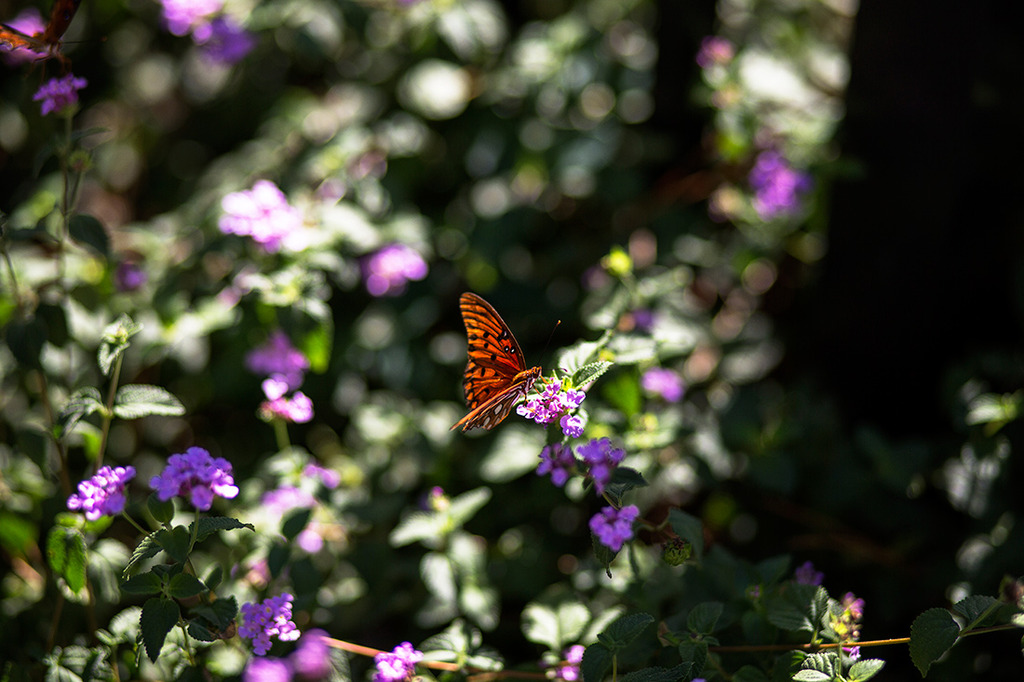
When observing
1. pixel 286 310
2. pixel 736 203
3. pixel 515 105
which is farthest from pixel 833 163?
pixel 286 310

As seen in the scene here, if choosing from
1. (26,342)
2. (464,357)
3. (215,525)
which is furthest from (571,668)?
(26,342)

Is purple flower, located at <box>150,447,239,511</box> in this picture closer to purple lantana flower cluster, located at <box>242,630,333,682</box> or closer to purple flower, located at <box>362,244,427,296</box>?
purple lantana flower cluster, located at <box>242,630,333,682</box>

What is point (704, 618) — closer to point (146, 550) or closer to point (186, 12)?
point (146, 550)

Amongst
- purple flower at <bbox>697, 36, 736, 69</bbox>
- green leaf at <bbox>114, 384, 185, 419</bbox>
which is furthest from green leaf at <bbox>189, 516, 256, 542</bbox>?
purple flower at <bbox>697, 36, 736, 69</bbox>

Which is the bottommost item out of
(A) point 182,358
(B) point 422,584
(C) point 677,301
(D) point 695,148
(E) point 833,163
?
(B) point 422,584

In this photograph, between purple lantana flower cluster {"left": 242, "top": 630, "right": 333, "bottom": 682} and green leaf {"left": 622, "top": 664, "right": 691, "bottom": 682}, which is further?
green leaf {"left": 622, "top": 664, "right": 691, "bottom": 682}

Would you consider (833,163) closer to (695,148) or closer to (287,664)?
(695,148)
